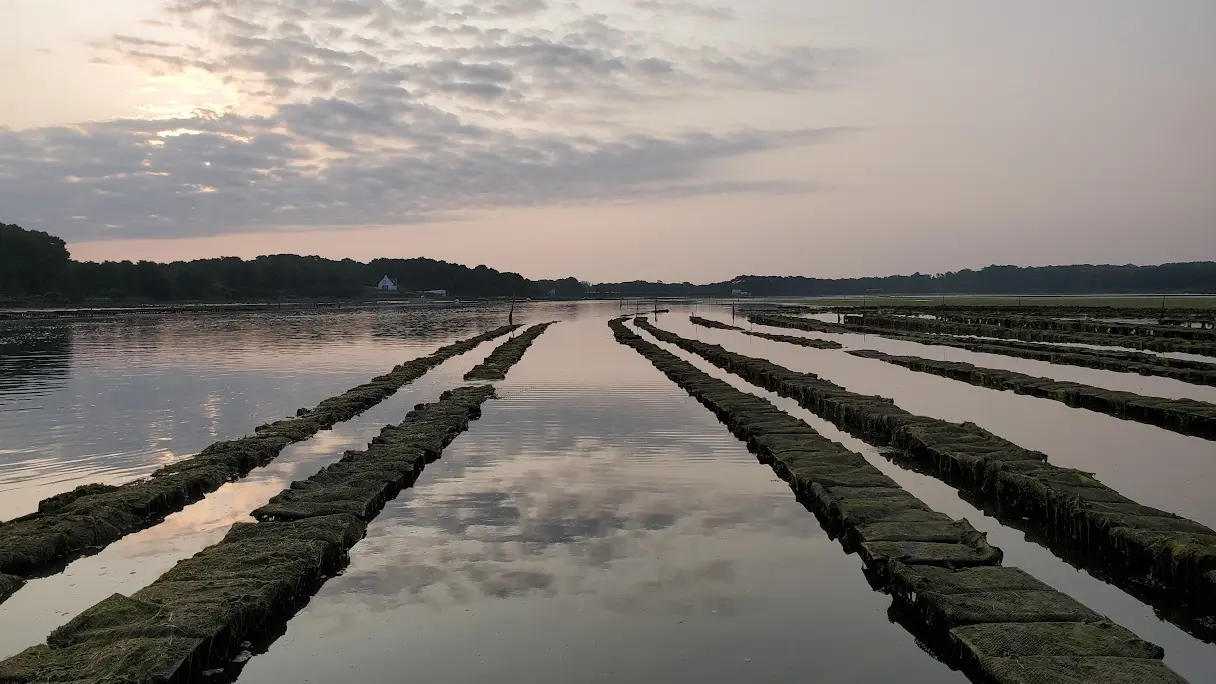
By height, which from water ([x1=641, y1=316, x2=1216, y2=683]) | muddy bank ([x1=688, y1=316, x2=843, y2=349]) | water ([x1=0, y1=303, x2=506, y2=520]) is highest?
water ([x1=0, y1=303, x2=506, y2=520])

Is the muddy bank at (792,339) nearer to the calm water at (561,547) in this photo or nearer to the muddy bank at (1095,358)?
the muddy bank at (1095,358)

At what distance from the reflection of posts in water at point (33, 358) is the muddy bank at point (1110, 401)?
1147 inches

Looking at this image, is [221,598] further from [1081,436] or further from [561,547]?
[1081,436]

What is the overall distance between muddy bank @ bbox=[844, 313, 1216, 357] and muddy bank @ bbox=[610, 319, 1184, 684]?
3217cm

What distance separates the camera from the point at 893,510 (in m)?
10.9

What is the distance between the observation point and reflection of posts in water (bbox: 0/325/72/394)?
2798 cm

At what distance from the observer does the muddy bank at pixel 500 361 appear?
101 ft

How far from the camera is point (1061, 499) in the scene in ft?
36.8

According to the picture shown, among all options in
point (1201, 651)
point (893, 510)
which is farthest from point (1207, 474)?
point (1201, 651)

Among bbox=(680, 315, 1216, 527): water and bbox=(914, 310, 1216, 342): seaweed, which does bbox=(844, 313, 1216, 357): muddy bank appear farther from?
bbox=(680, 315, 1216, 527): water

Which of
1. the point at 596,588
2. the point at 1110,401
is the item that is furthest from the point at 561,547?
the point at 1110,401

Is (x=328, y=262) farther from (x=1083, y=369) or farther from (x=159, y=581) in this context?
(x=159, y=581)

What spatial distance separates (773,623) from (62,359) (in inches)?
1463

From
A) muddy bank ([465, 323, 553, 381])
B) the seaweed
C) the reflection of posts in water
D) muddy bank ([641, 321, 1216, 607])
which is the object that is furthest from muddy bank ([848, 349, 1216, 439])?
the reflection of posts in water
